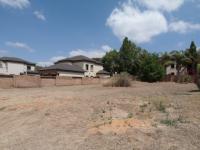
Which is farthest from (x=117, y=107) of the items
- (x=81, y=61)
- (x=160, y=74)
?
(x=81, y=61)

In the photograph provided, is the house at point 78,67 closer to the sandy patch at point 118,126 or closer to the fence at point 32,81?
the fence at point 32,81

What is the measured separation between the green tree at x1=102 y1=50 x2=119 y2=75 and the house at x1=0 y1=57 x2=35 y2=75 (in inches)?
701

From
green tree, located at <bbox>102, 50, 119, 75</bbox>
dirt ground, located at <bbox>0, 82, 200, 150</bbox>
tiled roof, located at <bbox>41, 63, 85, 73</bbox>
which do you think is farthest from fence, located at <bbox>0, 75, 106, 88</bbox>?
green tree, located at <bbox>102, 50, 119, 75</bbox>

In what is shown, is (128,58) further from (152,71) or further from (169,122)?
(169,122)

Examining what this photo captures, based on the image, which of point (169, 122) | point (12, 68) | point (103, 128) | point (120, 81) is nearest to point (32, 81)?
point (120, 81)

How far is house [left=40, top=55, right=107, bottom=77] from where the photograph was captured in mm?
52281

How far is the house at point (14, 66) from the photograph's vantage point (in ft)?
171

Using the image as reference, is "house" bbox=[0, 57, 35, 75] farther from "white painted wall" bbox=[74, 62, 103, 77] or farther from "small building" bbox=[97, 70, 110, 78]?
"small building" bbox=[97, 70, 110, 78]

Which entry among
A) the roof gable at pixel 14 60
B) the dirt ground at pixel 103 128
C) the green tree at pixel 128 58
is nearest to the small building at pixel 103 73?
the green tree at pixel 128 58

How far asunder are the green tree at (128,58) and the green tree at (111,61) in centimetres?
163

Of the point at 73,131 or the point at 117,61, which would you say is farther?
the point at 117,61

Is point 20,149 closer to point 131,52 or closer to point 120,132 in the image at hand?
point 120,132

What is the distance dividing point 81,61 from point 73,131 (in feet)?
172

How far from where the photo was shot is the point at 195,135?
7.56 m
